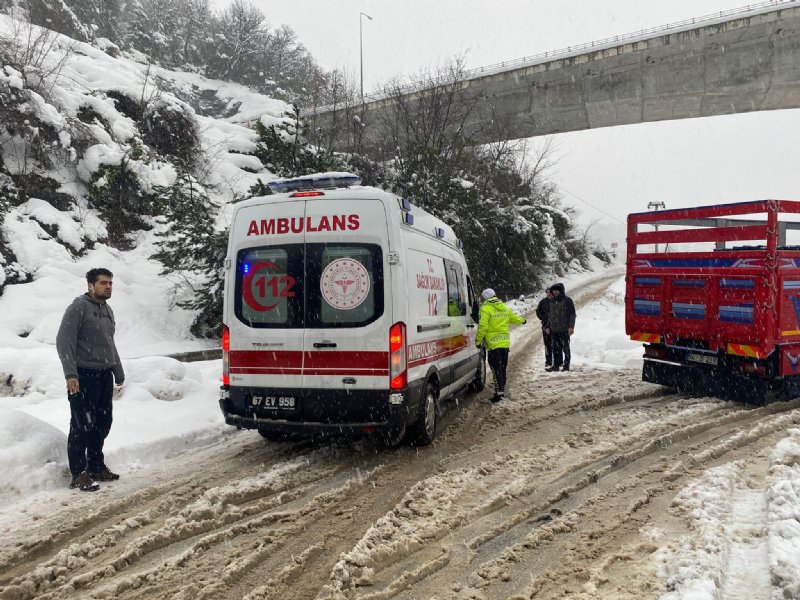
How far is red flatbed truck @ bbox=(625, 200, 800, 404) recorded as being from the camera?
7527mm

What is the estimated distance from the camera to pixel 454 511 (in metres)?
4.36

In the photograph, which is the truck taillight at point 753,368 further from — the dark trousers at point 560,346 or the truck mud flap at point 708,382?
the dark trousers at point 560,346

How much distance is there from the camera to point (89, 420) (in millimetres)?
5074

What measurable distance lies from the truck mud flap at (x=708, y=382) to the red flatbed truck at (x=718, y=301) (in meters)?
0.01

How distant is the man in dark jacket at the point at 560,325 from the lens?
11.2 m

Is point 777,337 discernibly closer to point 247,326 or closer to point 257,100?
point 247,326

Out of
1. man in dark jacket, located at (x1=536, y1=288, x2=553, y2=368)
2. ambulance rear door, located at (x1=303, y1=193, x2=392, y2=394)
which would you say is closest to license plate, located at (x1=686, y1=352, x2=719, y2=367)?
man in dark jacket, located at (x1=536, y1=288, x2=553, y2=368)

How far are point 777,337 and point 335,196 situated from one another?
6.24 metres

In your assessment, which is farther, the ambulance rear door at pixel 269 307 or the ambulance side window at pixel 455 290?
the ambulance side window at pixel 455 290

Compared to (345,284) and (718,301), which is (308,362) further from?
(718,301)

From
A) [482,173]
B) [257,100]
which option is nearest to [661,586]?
[482,173]

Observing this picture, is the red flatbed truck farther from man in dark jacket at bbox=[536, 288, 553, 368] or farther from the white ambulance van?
the white ambulance van

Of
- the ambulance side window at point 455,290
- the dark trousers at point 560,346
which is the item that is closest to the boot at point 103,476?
the ambulance side window at point 455,290

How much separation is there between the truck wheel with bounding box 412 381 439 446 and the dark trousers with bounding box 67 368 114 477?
9.94 ft
